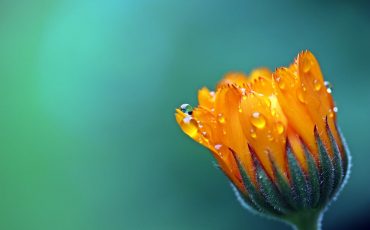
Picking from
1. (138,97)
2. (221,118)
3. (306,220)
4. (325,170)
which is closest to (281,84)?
(221,118)

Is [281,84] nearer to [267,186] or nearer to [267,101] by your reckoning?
[267,101]

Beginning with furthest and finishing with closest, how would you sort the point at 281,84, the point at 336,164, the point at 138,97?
the point at 138,97 < the point at 336,164 < the point at 281,84

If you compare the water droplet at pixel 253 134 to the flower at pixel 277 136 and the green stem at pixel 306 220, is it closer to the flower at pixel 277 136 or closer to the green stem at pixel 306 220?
the flower at pixel 277 136

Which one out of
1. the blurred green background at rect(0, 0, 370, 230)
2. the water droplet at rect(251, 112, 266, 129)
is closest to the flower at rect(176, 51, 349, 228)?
the water droplet at rect(251, 112, 266, 129)

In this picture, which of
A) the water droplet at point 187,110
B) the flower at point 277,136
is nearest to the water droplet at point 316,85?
the flower at point 277,136

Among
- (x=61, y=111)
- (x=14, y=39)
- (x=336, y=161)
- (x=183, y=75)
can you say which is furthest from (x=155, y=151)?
(x=336, y=161)

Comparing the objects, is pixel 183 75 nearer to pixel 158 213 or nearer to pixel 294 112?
pixel 158 213
